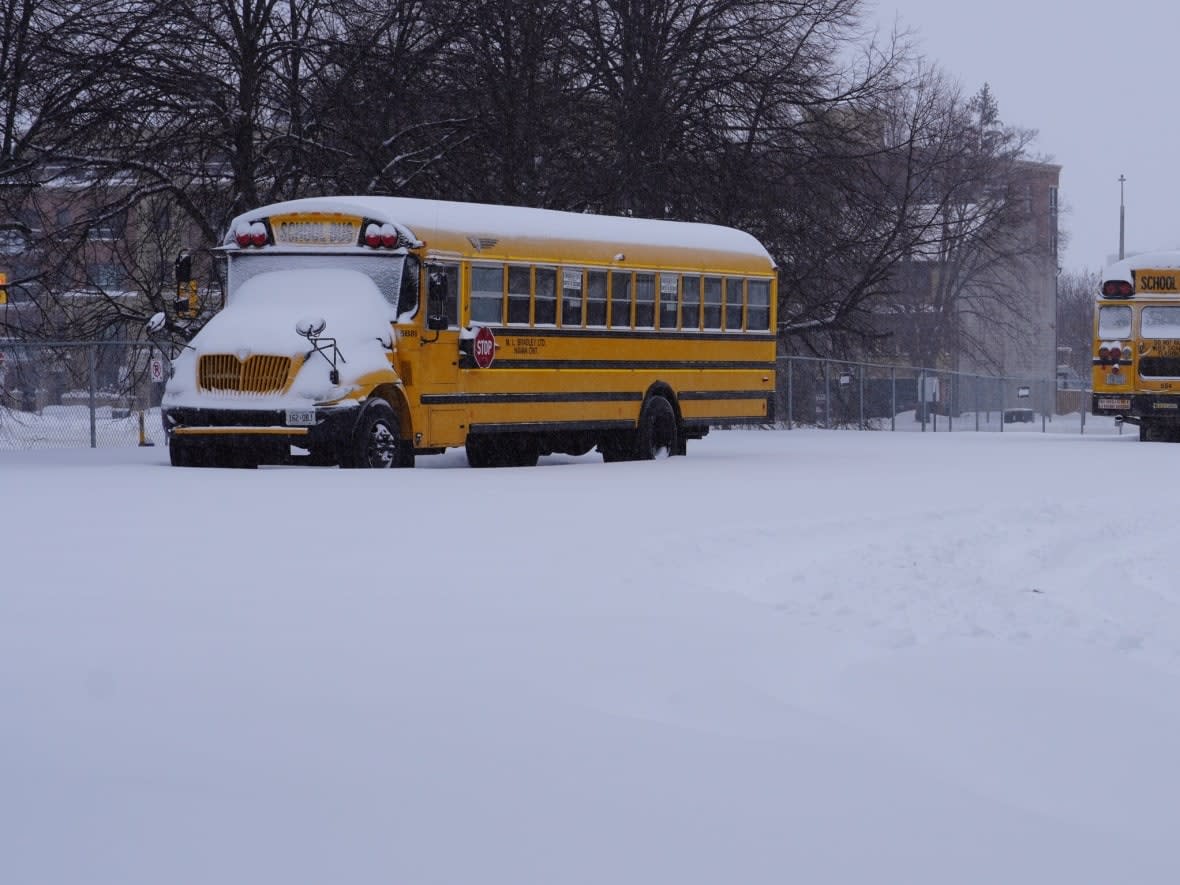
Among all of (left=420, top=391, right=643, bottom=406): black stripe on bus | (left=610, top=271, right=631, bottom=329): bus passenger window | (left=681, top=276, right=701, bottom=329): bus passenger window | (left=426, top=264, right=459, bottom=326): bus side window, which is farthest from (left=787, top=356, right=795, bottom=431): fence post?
(left=426, top=264, right=459, bottom=326): bus side window

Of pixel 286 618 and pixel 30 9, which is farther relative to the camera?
pixel 30 9

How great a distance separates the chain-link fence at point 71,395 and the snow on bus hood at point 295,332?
7.28 m

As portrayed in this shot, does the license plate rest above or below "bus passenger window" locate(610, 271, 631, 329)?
below

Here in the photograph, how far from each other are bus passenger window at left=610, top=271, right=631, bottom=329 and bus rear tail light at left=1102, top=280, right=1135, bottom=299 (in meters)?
13.2

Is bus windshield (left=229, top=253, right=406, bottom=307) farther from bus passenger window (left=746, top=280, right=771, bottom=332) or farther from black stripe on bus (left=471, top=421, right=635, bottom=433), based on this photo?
bus passenger window (left=746, top=280, right=771, bottom=332)

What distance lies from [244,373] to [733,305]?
8273mm

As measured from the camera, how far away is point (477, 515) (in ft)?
48.6

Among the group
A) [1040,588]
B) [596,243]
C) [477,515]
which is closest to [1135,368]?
[596,243]

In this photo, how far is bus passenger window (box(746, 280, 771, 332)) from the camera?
27641 millimetres

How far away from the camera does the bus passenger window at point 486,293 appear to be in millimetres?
22688

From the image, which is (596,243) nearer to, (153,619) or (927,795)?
(153,619)

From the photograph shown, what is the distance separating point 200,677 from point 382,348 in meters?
13.6

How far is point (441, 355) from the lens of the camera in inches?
865

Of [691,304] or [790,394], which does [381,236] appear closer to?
[691,304]
